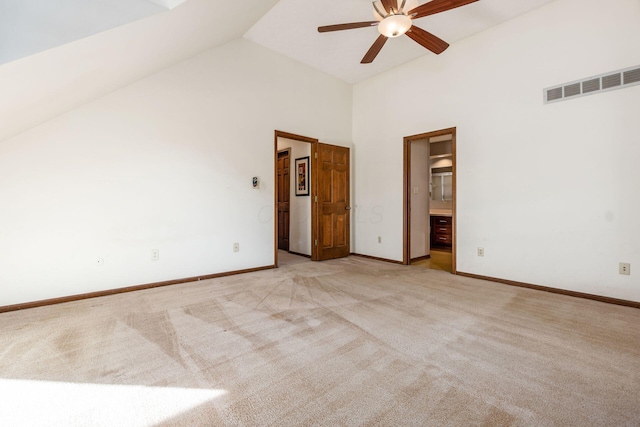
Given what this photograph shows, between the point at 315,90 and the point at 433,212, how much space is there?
380 cm

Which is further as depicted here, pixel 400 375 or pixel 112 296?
pixel 112 296

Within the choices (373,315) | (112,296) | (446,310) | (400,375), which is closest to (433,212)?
(446,310)

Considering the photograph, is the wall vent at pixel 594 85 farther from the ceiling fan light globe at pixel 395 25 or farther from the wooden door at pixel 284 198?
the wooden door at pixel 284 198

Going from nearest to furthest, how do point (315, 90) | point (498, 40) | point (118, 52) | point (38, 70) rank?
point (38, 70)
point (118, 52)
point (498, 40)
point (315, 90)

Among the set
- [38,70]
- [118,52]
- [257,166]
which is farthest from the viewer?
Result: [257,166]

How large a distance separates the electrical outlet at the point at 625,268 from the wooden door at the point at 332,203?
367cm

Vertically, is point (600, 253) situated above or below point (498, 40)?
below

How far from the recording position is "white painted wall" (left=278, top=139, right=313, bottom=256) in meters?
5.62

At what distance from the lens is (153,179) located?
3480 millimetres

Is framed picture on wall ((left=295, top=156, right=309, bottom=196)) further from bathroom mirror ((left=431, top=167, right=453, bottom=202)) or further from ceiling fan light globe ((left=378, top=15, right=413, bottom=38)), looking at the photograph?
bathroom mirror ((left=431, top=167, right=453, bottom=202))

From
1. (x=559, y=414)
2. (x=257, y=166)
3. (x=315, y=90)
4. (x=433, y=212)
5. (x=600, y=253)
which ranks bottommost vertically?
(x=559, y=414)

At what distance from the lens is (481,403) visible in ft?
4.80

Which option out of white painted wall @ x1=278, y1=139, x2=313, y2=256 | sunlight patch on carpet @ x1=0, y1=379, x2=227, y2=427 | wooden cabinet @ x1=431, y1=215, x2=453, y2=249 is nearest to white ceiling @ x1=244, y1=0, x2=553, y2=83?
white painted wall @ x1=278, y1=139, x2=313, y2=256

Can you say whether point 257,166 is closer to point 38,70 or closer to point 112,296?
point 112,296
